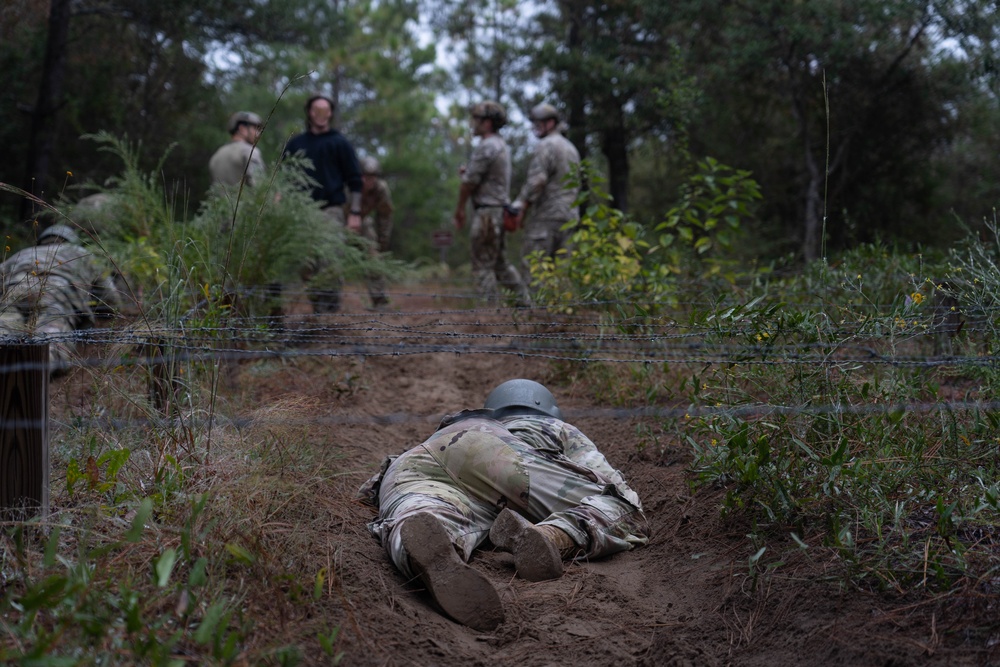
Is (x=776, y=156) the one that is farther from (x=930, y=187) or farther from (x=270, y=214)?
(x=270, y=214)

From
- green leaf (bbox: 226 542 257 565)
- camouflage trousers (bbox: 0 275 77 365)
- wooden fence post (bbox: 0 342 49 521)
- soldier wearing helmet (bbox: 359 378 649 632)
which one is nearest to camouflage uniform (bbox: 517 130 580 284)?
camouflage trousers (bbox: 0 275 77 365)

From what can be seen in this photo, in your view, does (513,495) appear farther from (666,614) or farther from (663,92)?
(663,92)

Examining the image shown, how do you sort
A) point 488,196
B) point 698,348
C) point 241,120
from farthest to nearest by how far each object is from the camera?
point 488,196 < point 241,120 < point 698,348

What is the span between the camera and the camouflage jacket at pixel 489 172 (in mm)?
8547

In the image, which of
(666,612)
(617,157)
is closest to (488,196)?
(617,157)

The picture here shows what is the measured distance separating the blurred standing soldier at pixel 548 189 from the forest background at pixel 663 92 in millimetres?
2041

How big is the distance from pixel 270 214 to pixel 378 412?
1671 mm

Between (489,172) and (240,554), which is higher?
(489,172)

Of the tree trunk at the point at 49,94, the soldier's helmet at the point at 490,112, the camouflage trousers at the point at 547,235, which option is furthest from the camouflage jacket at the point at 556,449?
the tree trunk at the point at 49,94

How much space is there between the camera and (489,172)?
872 cm

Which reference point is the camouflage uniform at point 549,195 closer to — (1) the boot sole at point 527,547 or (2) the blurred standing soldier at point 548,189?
(2) the blurred standing soldier at point 548,189

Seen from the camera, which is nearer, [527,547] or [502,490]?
[527,547]

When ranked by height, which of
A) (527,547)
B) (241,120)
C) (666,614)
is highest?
(241,120)

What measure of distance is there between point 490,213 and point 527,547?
630 cm
